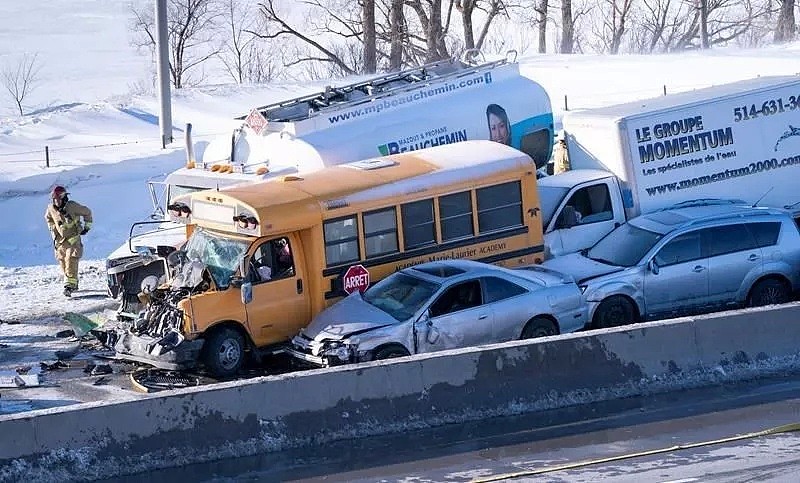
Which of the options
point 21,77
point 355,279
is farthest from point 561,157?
point 21,77

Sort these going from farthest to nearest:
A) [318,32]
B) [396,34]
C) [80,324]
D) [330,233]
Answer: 1. [318,32]
2. [396,34]
3. [80,324]
4. [330,233]

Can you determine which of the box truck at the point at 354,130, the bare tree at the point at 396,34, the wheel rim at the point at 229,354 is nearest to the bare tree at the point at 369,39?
the bare tree at the point at 396,34

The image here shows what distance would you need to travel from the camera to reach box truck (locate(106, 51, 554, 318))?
60.2 feet

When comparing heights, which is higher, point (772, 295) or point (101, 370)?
point (772, 295)

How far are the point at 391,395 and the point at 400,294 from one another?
3.07 metres

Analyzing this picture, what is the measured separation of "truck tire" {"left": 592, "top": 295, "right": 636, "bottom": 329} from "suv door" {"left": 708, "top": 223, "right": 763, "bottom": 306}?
3.77 ft

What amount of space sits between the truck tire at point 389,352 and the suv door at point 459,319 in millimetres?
215

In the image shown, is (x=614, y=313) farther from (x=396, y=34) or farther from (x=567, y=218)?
(x=396, y=34)

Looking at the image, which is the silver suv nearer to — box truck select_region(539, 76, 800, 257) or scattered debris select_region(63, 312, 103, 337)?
box truck select_region(539, 76, 800, 257)

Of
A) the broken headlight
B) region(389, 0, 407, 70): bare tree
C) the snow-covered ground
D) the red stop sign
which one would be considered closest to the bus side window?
the red stop sign

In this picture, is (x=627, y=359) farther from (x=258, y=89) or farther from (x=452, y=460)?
(x=258, y=89)

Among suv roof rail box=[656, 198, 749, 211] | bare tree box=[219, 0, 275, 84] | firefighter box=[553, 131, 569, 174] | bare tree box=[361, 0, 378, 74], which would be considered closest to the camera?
suv roof rail box=[656, 198, 749, 211]

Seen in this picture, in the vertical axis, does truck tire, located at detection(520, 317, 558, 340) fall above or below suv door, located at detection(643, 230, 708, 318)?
below

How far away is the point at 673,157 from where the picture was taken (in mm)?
18359
